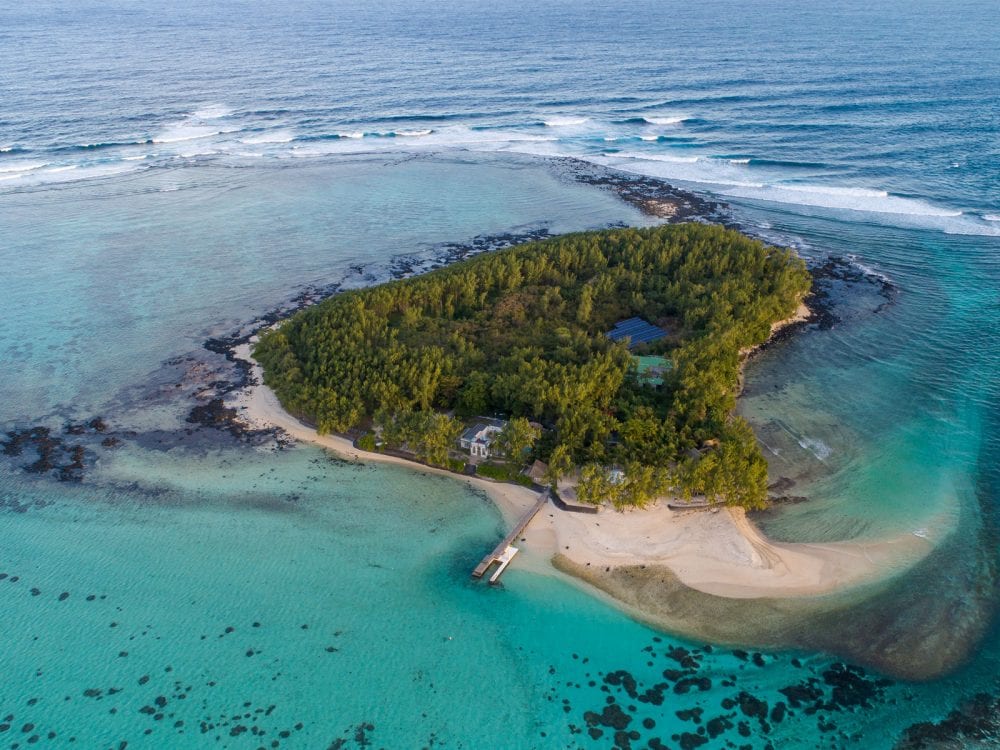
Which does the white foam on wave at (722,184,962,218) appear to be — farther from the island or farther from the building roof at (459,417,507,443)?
the building roof at (459,417,507,443)

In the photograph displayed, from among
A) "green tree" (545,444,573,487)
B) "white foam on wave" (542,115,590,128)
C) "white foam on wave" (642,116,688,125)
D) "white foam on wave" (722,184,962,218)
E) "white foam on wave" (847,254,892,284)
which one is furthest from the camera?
"white foam on wave" (542,115,590,128)

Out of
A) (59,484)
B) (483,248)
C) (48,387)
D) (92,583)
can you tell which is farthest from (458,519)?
(483,248)

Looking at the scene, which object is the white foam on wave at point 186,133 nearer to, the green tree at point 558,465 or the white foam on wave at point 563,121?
the white foam on wave at point 563,121

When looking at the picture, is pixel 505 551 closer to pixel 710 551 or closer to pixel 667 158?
pixel 710 551

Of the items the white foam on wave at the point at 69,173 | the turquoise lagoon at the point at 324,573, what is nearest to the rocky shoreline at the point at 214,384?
the turquoise lagoon at the point at 324,573

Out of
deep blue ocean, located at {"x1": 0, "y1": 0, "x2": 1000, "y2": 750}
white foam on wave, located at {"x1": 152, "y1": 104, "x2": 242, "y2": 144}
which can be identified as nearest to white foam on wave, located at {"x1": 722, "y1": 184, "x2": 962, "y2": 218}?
deep blue ocean, located at {"x1": 0, "y1": 0, "x2": 1000, "y2": 750}

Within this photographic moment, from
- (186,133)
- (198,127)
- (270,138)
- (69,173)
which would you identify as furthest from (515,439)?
(198,127)

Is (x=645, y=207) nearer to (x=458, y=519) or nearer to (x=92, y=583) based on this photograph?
(x=458, y=519)
